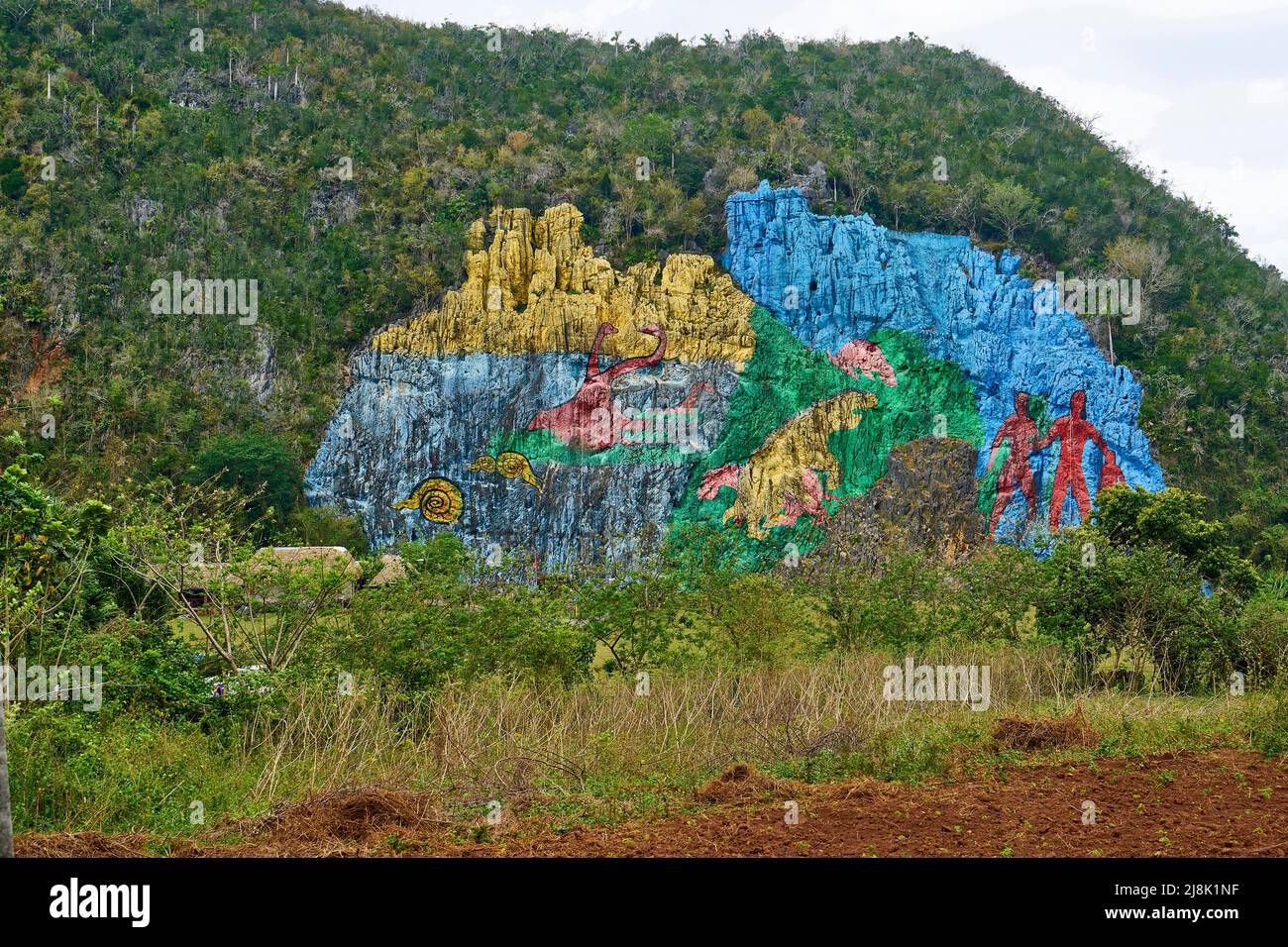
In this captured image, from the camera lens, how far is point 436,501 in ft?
104

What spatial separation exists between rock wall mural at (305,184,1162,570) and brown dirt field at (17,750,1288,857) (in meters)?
21.7

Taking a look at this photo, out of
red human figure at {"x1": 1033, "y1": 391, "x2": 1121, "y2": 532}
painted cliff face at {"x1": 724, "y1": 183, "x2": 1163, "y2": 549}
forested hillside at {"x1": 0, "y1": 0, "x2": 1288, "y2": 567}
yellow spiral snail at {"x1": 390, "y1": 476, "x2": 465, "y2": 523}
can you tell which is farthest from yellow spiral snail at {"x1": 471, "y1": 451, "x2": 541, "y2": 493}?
red human figure at {"x1": 1033, "y1": 391, "x2": 1121, "y2": 532}

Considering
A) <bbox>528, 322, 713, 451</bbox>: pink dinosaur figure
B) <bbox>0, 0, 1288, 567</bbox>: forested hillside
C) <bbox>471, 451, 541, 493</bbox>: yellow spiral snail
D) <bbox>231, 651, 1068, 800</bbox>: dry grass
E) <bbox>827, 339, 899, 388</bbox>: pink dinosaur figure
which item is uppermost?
<bbox>0, 0, 1288, 567</bbox>: forested hillside

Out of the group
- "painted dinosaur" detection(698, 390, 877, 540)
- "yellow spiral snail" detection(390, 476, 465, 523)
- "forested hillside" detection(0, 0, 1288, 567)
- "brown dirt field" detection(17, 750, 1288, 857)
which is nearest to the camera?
"brown dirt field" detection(17, 750, 1288, 857)

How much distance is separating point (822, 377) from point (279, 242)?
62.1 ft

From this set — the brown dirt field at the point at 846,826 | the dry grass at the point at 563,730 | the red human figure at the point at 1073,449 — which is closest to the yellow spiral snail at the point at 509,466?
the red human figure at the point at 1073,449

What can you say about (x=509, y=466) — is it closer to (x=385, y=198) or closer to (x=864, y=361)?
(x=864, y=361)

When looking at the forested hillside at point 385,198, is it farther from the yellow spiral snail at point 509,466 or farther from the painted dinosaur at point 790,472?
the painted dinosaur at point 790,472

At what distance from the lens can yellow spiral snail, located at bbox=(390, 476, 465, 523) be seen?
31531 mm

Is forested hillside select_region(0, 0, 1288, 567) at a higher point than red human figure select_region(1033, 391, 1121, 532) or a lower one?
higher

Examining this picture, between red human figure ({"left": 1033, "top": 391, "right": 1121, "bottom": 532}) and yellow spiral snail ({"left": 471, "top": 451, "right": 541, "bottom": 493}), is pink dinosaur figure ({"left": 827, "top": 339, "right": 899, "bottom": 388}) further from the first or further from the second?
yellow spiral snail ({"left": 471, "top": 451, "right": 541, "bottom": 493})

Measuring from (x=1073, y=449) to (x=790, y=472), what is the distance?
8418 millimetres

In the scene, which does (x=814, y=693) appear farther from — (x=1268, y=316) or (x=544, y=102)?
(x=544, y=102)
